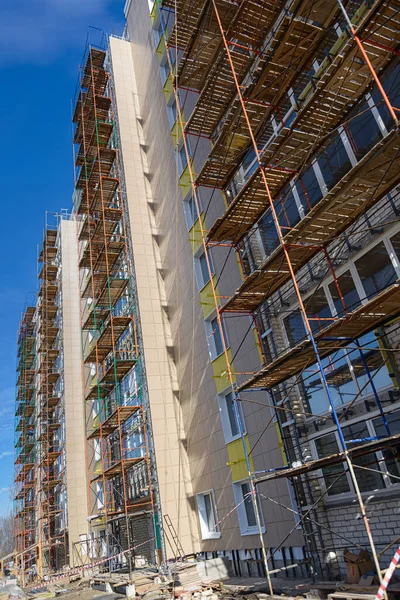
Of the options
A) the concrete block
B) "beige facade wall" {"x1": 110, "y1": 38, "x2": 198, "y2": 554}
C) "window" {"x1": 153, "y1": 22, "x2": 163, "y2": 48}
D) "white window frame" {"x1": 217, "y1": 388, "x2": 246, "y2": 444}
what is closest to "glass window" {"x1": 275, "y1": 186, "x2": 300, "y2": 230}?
"white window frame" {"x1": 217, "y1": 388, "x2": 246, "y2": 444}

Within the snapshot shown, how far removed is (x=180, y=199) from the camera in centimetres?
1948

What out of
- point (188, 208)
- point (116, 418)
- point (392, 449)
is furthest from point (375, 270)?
point (116, 418)

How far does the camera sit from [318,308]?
34.8 feet

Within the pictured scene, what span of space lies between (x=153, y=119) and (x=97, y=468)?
1851 centimetres

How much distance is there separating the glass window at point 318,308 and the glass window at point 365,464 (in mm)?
2211

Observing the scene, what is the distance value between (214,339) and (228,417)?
9.12 feet

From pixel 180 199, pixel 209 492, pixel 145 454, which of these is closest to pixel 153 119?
pixel 180 199

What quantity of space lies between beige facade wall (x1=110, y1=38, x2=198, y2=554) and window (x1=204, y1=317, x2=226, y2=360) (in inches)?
125

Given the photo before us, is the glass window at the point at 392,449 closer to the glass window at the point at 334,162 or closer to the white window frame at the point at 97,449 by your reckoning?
the glass window at the point at 334,162

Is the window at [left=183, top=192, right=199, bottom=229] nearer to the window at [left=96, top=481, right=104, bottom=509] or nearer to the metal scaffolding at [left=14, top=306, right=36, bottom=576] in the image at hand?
the window at [left=96, top=481, right=104, bottom=509]

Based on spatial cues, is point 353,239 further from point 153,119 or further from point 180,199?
point 153,119

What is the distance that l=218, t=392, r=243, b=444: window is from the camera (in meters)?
14.9

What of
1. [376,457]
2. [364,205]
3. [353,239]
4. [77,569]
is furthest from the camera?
[77,569]

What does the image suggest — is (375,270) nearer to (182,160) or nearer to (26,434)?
(182,160)
